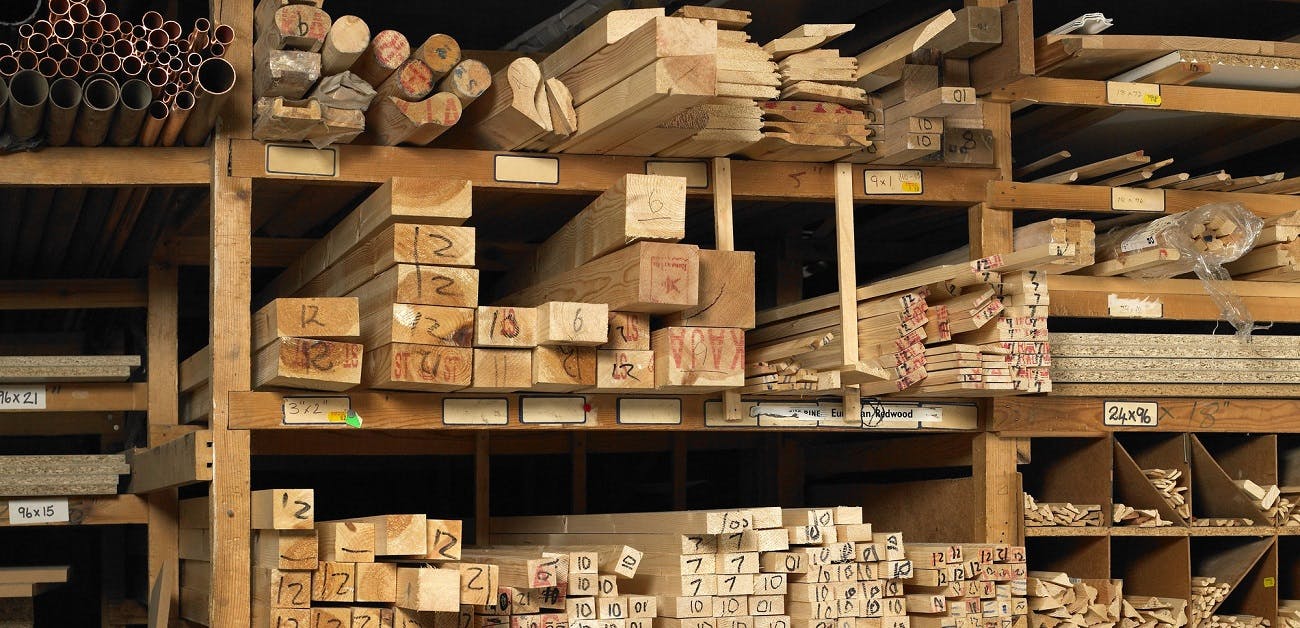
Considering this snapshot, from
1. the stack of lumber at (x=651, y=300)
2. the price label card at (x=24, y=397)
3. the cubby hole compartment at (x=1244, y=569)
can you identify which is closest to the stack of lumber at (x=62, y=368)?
the price label card at (x=24, y=397)

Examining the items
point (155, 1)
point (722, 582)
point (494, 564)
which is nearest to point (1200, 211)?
point (722, 582)

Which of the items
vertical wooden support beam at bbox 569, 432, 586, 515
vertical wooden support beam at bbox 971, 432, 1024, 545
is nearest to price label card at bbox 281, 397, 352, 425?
vertical wooden support beam at bbox 569, 432, 586, 515

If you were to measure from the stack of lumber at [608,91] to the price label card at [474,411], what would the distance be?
2.78 ft

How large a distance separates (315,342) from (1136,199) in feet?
10.2

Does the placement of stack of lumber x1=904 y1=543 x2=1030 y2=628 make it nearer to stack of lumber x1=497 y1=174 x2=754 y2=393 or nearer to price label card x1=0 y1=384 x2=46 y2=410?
stack of lumber x1=497 y1=174 x2=754 y2=393

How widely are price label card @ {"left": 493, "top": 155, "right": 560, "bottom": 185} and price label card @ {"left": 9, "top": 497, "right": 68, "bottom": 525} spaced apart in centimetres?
234

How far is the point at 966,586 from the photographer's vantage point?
486 centimetres

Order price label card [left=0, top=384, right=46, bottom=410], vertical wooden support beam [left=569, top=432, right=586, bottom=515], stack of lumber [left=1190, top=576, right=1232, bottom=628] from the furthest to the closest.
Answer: vertical wooden support beam [left=569, top=432, right=586, bottom=515], price label card [left=0, top=384, right=46, bottom=410], stack of lumber [left=1190, top=576, right=1232, bottom=628]

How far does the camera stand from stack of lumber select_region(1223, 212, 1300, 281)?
550 centimetres

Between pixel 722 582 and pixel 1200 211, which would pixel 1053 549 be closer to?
pixel 1200 211

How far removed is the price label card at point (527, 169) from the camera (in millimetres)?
4762

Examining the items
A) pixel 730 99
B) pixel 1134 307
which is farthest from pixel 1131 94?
pixel 730 99

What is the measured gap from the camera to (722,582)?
451 centimetres

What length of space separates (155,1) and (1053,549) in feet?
13.5
